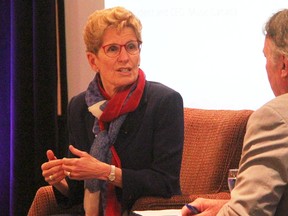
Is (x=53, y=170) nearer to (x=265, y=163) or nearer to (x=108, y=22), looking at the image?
(x=108, y=22)

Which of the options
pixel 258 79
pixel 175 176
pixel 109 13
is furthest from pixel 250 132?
pixel 258 79

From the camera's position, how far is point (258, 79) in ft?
13.8

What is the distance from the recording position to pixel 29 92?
4.23 m

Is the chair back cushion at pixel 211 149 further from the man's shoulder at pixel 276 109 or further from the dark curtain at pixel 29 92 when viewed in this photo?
the man's shoulder at pixel 276 109

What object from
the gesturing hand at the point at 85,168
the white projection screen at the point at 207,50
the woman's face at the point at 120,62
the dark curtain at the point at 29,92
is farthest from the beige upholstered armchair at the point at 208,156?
the dark curtain at the point at 29,92

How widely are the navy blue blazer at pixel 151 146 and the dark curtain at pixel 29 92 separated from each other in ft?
4.24

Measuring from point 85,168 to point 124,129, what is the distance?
10.9 inches

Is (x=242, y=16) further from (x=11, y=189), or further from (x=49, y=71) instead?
(x=11, y=189)

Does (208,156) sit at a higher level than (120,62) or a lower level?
lower

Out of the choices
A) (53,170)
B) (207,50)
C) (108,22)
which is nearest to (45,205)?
(53,170)

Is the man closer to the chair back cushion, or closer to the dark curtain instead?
the chair back cushion

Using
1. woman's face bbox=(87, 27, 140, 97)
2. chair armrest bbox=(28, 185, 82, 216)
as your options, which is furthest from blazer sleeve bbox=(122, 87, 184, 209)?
chair armrest bbox=(28, 185, 82, 216)

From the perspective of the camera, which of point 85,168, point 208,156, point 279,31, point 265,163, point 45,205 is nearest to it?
point 265,163

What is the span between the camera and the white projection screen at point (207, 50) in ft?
13.8
